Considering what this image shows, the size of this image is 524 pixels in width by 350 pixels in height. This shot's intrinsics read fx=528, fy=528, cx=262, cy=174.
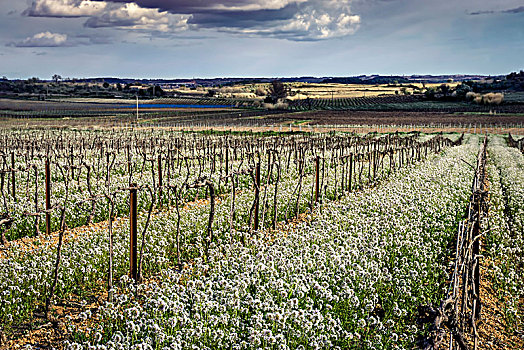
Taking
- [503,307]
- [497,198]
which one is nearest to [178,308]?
[503,307]

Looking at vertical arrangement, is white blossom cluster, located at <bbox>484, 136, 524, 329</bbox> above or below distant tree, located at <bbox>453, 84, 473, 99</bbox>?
below

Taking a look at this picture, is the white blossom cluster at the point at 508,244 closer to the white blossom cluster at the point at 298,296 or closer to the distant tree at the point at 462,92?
the white blossom cluster at the point at 298,296

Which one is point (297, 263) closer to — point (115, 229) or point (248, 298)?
point (248, 298)

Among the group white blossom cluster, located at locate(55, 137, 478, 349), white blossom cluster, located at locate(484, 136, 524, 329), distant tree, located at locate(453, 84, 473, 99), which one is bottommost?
white blossom cluster, located at locate(484, 136, 524, 329)

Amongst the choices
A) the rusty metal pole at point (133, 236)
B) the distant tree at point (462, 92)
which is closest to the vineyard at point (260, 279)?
the rusty metal pole at point (133, 236)

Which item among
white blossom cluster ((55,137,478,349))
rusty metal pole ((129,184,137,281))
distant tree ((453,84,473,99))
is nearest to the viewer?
Answer: white blossom cluster ((55,137,478,349))

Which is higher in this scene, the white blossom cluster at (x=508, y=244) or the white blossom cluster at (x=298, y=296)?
the white blossom cluster at (x=298, y=296)

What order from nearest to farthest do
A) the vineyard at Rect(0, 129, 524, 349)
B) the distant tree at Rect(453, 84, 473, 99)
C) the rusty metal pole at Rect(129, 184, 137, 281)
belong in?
the vineyard at Rect(0, 129, 524, 349), the rusty metal pole at Rect(129, 184, 137, 281), the distant tree at Rect(453, 84, 473, 99)

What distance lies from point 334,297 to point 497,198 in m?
11.7

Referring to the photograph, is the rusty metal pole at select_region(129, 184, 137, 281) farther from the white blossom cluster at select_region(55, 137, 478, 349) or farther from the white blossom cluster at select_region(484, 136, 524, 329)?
the white blossom cluster at select_region(484, 136, 524, 329)

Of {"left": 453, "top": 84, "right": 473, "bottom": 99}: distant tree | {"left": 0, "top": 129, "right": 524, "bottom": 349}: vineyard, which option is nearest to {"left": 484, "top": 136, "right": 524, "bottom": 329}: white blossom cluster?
{"left": 0, "top": 129, "right": 524, "bottom": 349}: vineyard

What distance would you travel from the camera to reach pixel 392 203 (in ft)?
42.8

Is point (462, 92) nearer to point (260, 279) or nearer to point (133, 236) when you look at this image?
point (133, 236)

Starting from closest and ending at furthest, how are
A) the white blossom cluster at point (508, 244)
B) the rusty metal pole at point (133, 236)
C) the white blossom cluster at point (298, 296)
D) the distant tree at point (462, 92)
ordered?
1. the white blossom cluster at point (298, 296)
2. the white blossom cluster at point (508, 244)
3. the rusty metal pole at point (133, 236)
4. the distant tree at point (462, 92)
